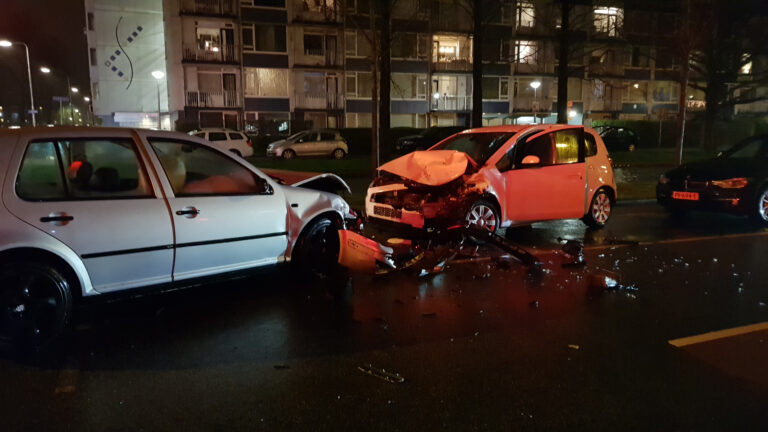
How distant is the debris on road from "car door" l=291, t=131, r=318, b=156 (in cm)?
2654

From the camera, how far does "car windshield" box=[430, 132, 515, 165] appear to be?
906 cm

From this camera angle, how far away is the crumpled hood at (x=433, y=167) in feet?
26.6

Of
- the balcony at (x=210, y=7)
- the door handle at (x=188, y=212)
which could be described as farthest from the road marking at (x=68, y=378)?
the balcony at (x=210, y=7)

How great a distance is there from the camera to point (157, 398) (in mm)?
3932

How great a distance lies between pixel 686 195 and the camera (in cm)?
1100

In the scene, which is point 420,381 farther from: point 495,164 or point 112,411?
point 495,164

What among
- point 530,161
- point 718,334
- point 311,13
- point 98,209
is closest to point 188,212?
point 98,209

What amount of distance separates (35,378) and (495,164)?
646 cm

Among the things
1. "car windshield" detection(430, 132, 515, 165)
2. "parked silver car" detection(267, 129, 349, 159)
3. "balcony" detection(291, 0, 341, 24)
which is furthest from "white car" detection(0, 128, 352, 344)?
"balcony" detection(291, 0, 341, 24)

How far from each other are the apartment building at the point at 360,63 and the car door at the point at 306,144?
27.2 feet

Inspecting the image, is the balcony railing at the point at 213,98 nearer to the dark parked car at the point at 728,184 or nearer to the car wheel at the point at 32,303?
the dark parked car at the point at 728,184

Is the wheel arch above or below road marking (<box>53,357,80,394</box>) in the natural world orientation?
above

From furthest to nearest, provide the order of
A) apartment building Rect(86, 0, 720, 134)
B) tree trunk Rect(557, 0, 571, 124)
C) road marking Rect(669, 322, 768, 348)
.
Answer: apartment building Rect(86, 0, 720, 134)
tree trunk Rect(557, 0, 571, 124)
road marking Rect(669, 322, 768, 348)

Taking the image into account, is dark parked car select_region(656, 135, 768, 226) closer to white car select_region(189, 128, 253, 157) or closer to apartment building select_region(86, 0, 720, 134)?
white car select_region(189, 128, 253, 157)
